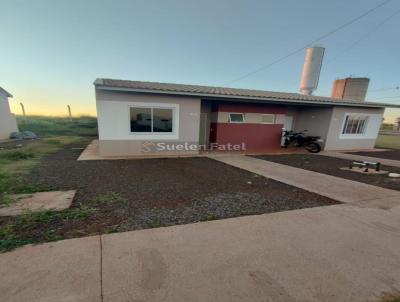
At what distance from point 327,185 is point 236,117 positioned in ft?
21.6

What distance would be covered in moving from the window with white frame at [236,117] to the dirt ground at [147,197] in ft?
15.7

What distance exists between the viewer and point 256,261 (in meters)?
2.13

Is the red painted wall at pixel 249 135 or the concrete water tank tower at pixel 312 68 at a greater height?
the concrete water tank tower at pixel 312 68

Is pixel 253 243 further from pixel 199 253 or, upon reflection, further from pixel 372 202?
pixel 372 202

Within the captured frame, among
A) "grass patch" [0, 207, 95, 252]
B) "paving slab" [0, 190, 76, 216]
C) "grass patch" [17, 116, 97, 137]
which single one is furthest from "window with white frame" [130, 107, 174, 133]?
"grass patch" [17, 116, 97, 137]

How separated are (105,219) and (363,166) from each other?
8.81m

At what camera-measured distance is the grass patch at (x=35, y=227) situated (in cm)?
235

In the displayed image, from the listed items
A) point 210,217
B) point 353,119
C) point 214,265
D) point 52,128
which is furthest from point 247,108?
point 52,128

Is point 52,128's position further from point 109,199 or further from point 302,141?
point 302,141

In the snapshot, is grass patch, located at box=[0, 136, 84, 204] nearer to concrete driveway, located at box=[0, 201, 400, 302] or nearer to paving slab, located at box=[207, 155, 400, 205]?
concrete driveway, located at box=[0, 201, 400, 302]

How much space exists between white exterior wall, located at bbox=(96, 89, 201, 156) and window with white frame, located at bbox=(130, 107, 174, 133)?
184 mm

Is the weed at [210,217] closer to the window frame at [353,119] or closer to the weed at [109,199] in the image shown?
the weed at [109,199]

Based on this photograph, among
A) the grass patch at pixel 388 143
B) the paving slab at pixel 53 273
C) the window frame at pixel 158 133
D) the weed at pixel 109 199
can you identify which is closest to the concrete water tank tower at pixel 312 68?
the grass patch at pixel 388 143

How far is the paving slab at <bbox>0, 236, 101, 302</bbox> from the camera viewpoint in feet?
5.27
